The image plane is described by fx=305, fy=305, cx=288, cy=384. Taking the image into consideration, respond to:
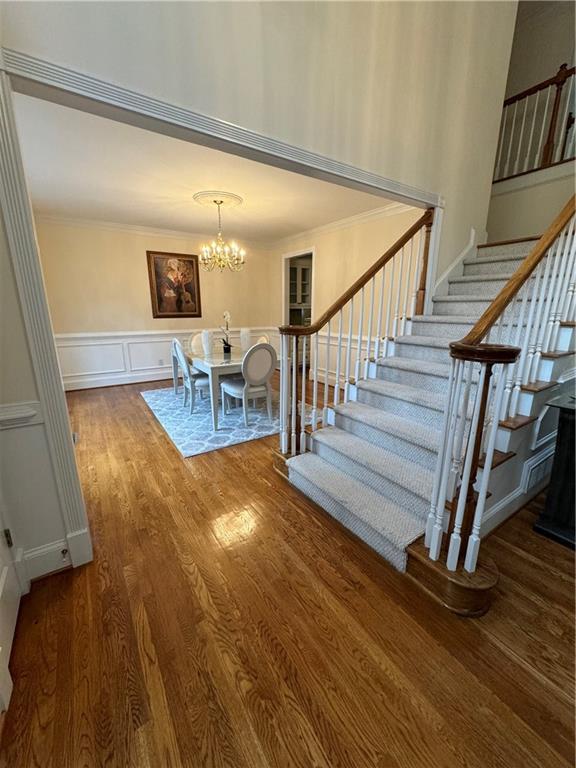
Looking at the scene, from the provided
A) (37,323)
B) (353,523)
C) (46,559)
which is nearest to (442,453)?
(353,523)

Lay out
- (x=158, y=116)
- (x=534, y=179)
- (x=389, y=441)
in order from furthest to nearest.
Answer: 1. (x=534, y=179)
2. (x=389, y=441)
3. (x=158, y=116)

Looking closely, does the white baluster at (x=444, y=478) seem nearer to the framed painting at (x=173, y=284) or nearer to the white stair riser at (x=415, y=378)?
the white stair riser at (x=415, y=378)

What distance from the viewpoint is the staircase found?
1737 mm

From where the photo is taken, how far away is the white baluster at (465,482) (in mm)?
1226

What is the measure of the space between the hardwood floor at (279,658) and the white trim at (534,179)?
143 inches

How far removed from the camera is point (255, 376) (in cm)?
334

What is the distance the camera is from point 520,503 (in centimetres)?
207

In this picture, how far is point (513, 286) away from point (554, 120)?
3372 millimetres

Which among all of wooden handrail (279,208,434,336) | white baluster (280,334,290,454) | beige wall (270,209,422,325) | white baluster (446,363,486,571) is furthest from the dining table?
white baluster (446,363,486,571)

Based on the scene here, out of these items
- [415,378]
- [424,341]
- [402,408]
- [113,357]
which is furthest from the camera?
[113,357]

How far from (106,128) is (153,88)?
1.20m

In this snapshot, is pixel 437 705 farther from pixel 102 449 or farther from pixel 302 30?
pixel 302 30

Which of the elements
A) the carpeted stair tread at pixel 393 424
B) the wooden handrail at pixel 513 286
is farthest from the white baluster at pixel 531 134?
the carpeted stair tread at pixel 393 424

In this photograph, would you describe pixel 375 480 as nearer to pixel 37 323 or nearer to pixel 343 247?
pixel 37 323
